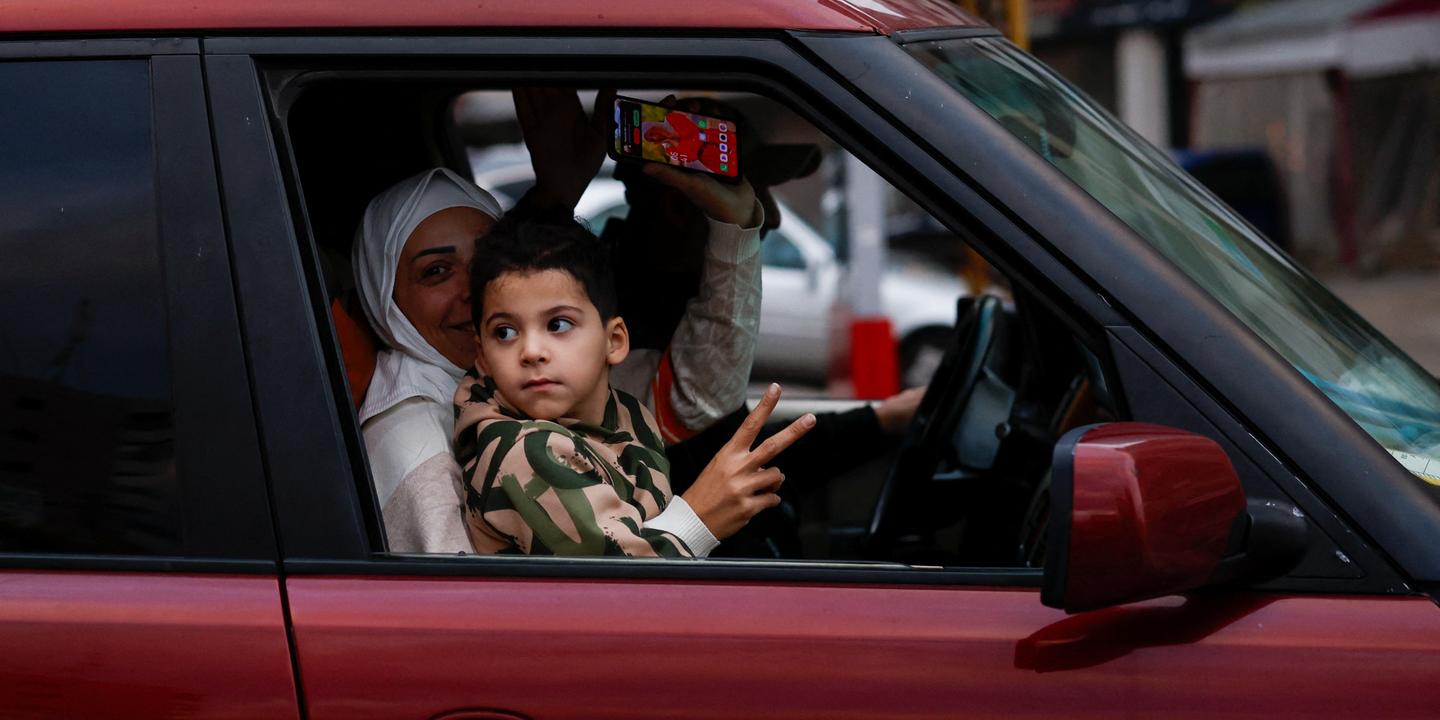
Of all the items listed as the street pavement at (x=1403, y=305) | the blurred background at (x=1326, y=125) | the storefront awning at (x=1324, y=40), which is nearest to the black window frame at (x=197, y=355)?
the street pavement at (x=1403, y=305)

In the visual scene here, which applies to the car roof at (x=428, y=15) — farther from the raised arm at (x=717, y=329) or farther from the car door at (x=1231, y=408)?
the raised arm at (x=717, y=329)

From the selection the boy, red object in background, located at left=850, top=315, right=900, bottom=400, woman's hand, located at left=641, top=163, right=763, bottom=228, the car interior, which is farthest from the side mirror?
red object in background, located at left=850, top=315, right=900, bottom=400

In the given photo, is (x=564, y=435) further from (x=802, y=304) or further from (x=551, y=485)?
(x=802, y=304)

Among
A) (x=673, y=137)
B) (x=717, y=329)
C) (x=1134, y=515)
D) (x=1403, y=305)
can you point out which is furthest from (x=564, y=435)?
(x=1403, y=305)

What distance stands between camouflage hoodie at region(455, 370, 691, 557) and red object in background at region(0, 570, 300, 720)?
34 centimetres

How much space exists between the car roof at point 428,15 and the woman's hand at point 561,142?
37.4 inches

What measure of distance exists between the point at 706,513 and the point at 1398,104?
1841 centimetres

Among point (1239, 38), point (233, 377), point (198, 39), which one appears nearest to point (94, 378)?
point (233, 377)

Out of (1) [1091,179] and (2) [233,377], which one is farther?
(1) [1091,179]

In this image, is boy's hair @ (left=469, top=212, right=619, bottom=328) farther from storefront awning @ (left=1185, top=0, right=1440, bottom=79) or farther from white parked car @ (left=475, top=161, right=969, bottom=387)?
storefront awning @ (left=1185, top=0, right=1440, bottom=79)

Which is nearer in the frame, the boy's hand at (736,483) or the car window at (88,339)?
the car window at (88,339)

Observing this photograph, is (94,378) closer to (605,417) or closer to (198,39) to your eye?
(198,39)

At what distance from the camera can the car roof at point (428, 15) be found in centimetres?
173

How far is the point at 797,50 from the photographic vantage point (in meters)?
1.73
